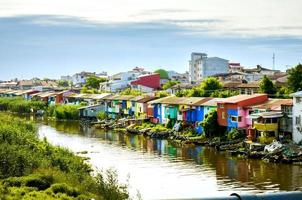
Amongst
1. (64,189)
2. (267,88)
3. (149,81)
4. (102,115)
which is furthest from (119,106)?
(64,189)

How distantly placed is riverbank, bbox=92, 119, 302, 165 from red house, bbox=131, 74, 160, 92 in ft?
59.8

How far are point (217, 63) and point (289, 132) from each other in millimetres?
41654

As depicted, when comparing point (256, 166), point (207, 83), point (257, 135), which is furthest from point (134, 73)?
point (256, 166)

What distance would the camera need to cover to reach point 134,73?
69438 mm

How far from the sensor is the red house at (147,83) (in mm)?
56219

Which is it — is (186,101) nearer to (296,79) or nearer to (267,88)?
(267,88)

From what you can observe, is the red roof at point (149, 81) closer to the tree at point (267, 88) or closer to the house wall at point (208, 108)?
the tree at point (267, 88)

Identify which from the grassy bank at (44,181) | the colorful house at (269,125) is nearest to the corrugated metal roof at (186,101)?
the colorful house at (269,125)

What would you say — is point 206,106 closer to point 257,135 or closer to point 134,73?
point 257,135

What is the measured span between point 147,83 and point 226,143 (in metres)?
32.5

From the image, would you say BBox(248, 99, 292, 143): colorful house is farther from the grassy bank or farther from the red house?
the red house

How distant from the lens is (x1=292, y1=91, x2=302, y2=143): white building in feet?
74.0

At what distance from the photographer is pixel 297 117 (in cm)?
2295

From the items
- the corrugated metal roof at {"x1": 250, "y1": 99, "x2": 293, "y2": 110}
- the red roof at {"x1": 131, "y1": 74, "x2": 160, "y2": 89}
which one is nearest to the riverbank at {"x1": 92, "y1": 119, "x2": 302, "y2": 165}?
the corrugated metal roof at {"x1": 250, "y1": 99, "x2": 293, "y2": 110}
